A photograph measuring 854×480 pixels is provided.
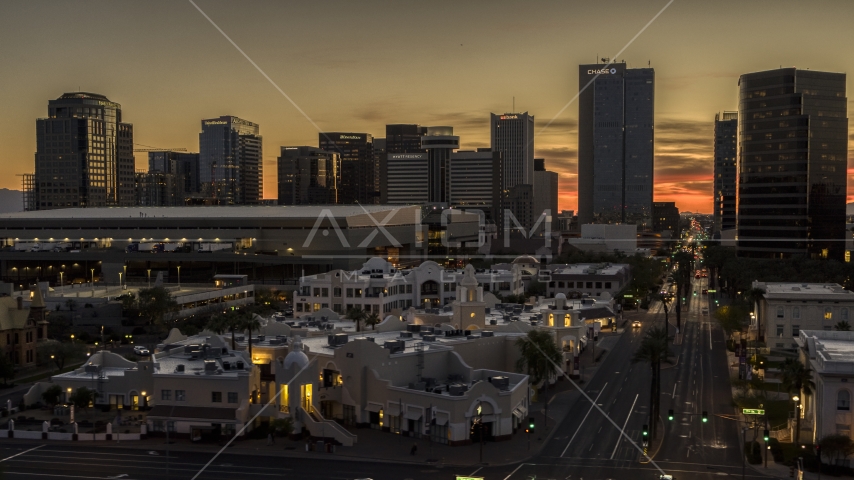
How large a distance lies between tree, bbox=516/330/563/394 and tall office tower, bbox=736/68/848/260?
4752 inches

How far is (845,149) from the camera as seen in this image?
595ft

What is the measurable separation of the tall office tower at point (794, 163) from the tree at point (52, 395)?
14843 cm

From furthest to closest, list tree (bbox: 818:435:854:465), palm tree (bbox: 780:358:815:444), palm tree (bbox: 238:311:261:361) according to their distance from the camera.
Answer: palm tree (bbox: 238:311:261:361) < palm tree (bbox: 780:358:815:444) < tree (bbox: 818:435:854:465)

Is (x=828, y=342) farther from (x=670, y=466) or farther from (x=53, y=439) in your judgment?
(x=53, y=439)

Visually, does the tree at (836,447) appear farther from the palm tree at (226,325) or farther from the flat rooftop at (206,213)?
the flat rooftop at (206,213)

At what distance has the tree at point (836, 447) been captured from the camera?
5262 centimetres

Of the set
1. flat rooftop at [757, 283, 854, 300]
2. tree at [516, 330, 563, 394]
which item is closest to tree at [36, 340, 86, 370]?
tree at [516, 330, 563, 394]

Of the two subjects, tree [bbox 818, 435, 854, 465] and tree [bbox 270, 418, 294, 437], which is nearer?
tree [bbox 818, 435, 854, 465]

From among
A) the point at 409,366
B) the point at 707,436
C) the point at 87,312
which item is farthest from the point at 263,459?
the point at 87,312

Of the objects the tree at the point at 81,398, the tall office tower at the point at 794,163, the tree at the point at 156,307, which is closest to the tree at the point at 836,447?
the tree at the point at 81,398

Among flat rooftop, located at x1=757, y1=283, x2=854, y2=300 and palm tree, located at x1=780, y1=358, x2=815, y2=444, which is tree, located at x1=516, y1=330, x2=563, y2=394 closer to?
palm tree, located at x1=780, y1=358, x2=815, y2=444

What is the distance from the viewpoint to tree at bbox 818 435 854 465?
52625 mm

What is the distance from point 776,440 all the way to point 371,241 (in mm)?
130699

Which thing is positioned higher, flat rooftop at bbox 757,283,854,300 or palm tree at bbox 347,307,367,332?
flat rooftop at bbox 757,283,854,300
